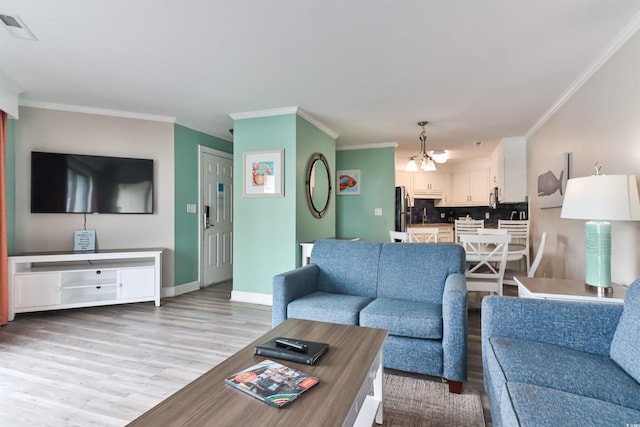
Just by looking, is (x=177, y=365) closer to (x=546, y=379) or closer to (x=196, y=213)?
(x=546, y=379)

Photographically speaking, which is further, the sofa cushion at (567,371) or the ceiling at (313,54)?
the ceiling at (313,54)

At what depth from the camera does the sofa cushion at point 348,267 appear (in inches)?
106

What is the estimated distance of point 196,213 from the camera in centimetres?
470

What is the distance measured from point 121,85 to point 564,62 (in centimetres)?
413

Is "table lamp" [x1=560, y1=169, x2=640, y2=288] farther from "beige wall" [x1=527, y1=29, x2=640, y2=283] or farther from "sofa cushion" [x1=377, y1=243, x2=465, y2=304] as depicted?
"sofa cushion" [x1=377, y1=243, x2=465, y2=304]

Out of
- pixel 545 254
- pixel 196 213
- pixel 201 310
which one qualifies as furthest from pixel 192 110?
pixel 545 254

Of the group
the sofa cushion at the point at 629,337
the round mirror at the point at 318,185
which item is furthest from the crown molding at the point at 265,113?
the sofa cushion at the point at 629,337

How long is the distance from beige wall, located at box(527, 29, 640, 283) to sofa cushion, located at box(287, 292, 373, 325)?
187 cm

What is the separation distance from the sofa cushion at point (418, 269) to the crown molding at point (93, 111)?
351cm

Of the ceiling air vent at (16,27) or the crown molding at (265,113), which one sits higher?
the ceiling air vent at (16,27)

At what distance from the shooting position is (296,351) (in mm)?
1373

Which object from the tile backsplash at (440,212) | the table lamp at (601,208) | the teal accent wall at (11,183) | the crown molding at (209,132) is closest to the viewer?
the table lamp at (601,208)

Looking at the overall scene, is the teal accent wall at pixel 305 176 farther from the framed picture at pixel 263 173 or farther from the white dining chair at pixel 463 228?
the white dining chair at pixel 463 228

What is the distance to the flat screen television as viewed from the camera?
3607mm
